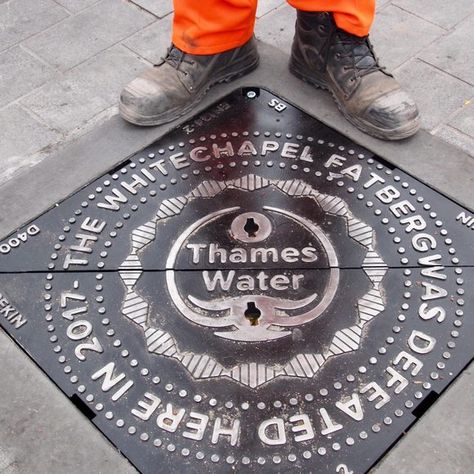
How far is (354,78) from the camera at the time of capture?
2184 mm

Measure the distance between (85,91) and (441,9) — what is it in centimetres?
156

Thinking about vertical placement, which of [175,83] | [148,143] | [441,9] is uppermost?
[441,9]

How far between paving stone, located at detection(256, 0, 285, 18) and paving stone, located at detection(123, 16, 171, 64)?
1.32 ft

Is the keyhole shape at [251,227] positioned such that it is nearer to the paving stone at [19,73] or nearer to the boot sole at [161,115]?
the boot sole at [161,115]

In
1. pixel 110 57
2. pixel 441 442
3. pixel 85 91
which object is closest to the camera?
pixel 441 442

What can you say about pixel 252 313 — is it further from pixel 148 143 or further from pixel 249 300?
pixel 148 143

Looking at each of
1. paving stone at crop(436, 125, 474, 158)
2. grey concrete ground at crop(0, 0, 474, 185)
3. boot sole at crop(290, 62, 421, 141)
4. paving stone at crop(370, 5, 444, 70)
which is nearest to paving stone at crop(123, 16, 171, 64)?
grey concrete ground at crop(0, 0, 474, 185)

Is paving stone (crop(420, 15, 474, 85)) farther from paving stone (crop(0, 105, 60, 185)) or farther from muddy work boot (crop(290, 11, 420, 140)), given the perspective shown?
paving stone (crop(0, 105, 60, 185))

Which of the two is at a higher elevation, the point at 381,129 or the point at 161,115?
the point at 381,129

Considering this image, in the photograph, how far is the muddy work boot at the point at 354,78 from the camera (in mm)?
2100

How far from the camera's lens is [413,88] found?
2320mm

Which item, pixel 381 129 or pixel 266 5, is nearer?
pixel 381 129

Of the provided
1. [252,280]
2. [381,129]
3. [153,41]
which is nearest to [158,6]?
[153,41]

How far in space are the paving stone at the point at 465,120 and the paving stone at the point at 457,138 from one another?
21mm
